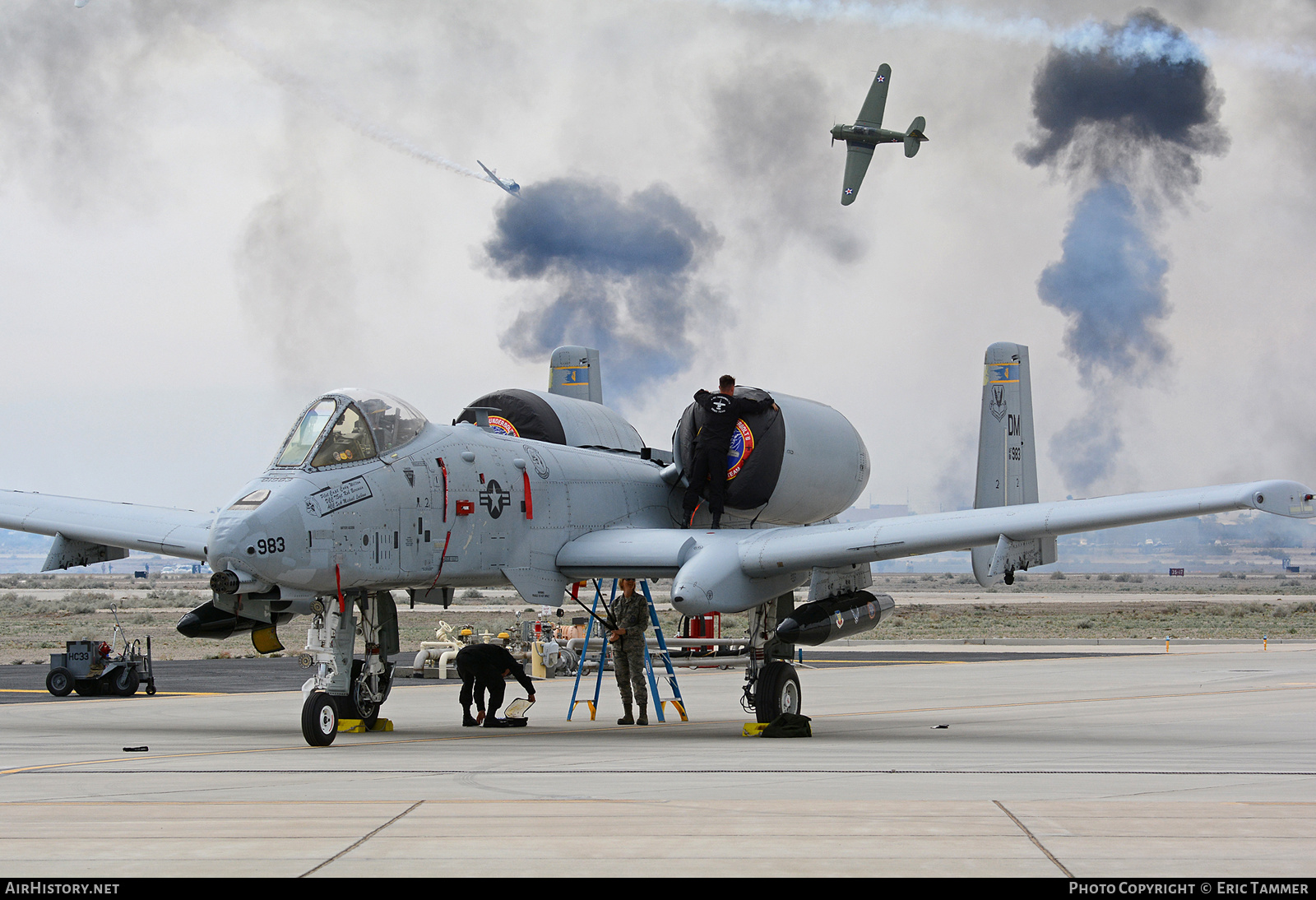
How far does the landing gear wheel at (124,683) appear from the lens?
80.4ft

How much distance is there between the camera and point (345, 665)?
15.7 metres

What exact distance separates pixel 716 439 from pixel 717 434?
7cm

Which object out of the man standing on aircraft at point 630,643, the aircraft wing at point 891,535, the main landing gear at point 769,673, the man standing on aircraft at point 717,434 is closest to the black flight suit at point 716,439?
the man standing on aircraft at point 717,434

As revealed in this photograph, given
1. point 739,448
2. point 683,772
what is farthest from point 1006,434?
point 683,772

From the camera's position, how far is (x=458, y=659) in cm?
1855

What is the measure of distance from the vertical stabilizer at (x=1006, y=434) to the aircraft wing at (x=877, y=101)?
35.4 meters

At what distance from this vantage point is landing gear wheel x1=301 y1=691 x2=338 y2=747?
1464 cm

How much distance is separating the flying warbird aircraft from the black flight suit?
38.1 meters

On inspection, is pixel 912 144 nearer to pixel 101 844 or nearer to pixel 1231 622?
pixel 1231 622

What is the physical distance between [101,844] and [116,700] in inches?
687

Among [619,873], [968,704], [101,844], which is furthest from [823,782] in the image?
[968,704]

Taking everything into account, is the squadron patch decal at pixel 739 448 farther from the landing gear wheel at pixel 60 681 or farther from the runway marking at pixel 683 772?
the landing gear wheel at pixel 60 681

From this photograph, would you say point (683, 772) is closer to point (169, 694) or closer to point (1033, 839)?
point (1033, 839)

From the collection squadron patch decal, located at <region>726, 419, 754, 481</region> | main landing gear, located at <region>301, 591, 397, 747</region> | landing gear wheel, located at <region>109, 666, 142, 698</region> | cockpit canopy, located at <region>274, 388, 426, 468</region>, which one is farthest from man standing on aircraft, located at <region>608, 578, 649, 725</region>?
landing gear wheel, located at <region>109, 666, 142, 698</region>
